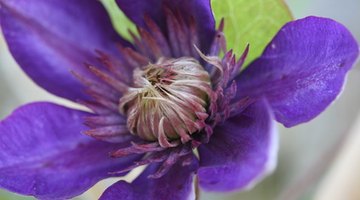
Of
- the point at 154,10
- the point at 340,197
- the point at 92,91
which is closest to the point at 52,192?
the point at 92,91

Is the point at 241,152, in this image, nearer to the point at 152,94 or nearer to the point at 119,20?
the point at 152,94

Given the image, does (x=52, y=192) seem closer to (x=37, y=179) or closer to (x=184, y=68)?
(x=37, y=179)

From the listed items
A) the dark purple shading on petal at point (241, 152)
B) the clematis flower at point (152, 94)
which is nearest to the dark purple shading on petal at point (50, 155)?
the clematis flower at point (152, 94)

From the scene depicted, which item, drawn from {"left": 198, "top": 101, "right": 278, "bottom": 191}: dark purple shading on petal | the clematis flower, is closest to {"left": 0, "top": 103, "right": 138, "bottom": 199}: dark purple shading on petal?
the clematis flower

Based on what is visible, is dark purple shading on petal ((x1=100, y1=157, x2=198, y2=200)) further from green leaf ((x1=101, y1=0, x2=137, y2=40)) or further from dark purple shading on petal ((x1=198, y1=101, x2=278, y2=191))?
green leaf ((x1=101, y1=0, x2=137, y2=40))

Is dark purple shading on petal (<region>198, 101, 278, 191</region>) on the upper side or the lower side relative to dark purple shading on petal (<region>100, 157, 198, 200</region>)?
upper

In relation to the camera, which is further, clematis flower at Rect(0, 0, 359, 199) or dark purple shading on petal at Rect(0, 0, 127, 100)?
dark purple shading on petal at Rect(0, 0, 127, 100)

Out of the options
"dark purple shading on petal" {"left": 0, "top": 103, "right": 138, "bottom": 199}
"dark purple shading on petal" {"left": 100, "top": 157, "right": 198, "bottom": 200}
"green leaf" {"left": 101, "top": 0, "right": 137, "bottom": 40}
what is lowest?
"dark purple shading on petal" {"left": 100, "top": 157, "right": 198, "bottom": 200}

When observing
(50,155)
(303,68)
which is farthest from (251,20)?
(50,155)
